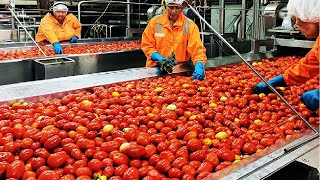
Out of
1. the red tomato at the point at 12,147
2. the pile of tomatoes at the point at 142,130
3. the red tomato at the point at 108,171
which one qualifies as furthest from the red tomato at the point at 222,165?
the red tomato at the point at 12,147

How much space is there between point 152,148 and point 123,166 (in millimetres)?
257

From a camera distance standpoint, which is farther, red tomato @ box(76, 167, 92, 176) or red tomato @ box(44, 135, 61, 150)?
red tomato @ box(44, 135, 61, 150)

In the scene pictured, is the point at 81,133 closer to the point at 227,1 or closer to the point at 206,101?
the point at 206,101

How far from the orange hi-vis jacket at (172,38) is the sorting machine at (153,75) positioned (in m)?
0.35

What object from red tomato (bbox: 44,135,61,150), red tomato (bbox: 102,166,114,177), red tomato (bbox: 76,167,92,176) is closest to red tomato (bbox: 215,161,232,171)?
red tomato (bbox: 102,166,114,177)

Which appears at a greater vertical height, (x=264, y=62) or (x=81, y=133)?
(x=264, y=62)

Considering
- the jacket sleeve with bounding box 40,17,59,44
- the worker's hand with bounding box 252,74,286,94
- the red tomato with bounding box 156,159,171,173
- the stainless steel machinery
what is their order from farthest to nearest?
the jacket sleeve with bounding box 40,17,59,44 → the stainless steel machinery → the worker's hand with bounding box 252,74,286,94 → the red tomato with bounding box 156,159,171,173

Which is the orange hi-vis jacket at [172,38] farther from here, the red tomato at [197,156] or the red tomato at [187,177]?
the red tomato at [187,177]

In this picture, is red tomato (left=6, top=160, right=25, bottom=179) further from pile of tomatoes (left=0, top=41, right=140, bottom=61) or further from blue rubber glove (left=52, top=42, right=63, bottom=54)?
blue rubber glove (left=52, top=42, right=63, bottom=54)

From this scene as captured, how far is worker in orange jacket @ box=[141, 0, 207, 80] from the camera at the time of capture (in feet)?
14.4

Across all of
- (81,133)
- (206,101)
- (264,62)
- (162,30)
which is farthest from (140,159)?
(264,62)

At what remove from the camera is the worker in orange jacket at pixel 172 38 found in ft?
14.4

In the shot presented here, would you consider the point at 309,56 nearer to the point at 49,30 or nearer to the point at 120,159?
the point at 120,159

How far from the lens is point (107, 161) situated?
1864mm
